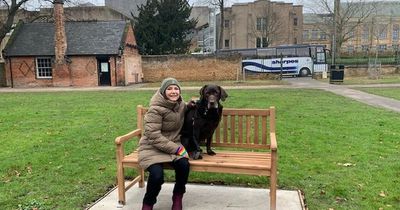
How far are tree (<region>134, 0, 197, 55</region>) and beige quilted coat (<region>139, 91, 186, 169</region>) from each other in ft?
117

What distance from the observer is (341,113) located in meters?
11.6

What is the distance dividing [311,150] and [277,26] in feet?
205

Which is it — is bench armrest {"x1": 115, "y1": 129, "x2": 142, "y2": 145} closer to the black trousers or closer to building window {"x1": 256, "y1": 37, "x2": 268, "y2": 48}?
the black trousers

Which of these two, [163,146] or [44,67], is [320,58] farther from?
[163,146]

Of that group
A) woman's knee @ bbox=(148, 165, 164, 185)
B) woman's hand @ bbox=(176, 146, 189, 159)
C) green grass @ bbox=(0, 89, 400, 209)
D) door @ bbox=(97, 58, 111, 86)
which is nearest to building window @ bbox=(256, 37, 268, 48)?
door @ bbox=(97, 58, 111, 86)

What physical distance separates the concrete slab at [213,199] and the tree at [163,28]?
35.4 m

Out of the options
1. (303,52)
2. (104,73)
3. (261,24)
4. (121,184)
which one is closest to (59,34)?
(104,73)

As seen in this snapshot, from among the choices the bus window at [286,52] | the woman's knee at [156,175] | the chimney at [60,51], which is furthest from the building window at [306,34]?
the woman's knee at [156,175]

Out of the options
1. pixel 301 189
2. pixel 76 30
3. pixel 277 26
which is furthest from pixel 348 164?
pixel 277 26

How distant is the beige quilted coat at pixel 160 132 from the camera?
14.0 feet

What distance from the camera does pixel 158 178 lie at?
4109 millimetres

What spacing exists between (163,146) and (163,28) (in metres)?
36.4

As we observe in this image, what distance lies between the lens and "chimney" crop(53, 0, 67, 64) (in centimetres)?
2950

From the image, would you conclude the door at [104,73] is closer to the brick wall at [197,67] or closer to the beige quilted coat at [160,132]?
the brick wall at [197,67]
